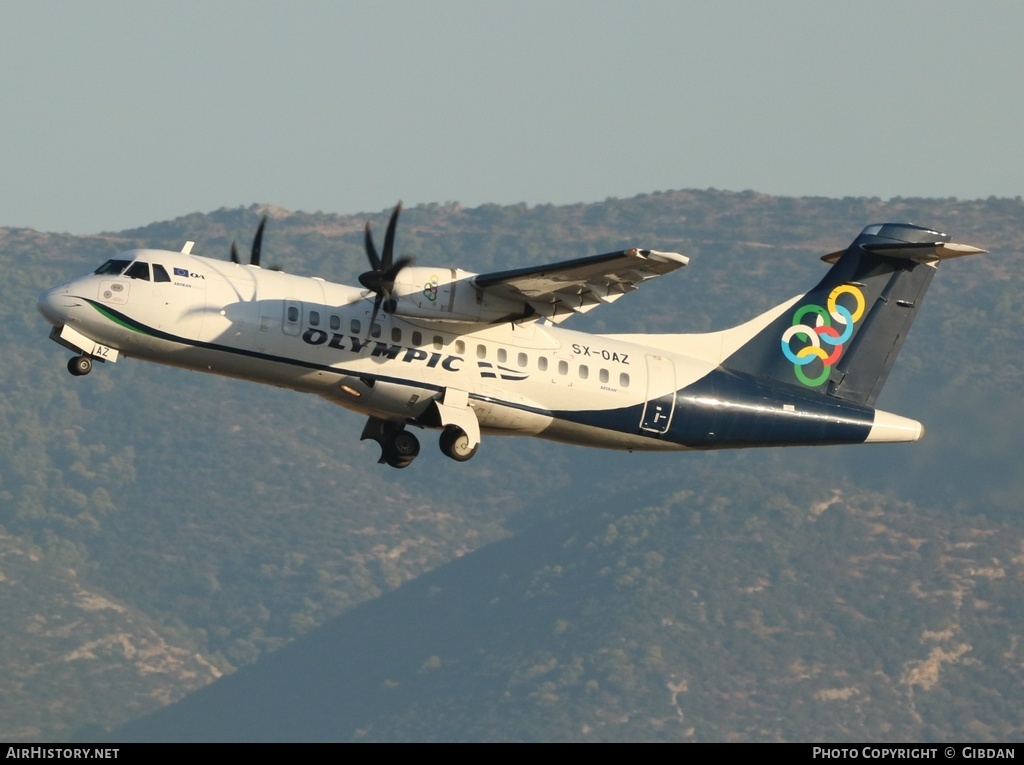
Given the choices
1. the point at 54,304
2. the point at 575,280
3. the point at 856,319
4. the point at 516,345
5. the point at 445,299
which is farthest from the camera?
the point at 856,319

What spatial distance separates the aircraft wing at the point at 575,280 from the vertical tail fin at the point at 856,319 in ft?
17.7

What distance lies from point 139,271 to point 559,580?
13199 centimetres

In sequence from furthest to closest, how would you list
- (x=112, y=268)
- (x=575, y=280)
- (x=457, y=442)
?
(x=457, y=442)
(x=575, y=280)
(x=112, y=268)

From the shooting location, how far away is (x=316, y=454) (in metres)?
195

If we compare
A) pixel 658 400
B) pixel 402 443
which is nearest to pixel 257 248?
pixel 402 443

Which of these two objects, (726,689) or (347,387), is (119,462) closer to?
(726,689)

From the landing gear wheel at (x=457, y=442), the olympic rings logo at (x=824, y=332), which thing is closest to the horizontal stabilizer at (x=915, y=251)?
the olympic rings logo at (x=824, y=332)

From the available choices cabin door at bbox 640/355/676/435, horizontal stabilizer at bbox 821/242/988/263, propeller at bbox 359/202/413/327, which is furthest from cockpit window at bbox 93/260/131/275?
horizontal stabilizer at bbox 821/242/988/263

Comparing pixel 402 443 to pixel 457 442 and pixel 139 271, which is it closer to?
pixel 457 442

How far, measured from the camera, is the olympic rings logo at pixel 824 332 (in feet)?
121

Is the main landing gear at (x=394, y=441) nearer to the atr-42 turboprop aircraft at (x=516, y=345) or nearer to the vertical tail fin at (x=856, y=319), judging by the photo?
the atr-42 turboprop aircraft at (x=516, y=345)

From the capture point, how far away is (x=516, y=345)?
33469mm

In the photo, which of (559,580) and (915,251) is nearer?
(915,251)
